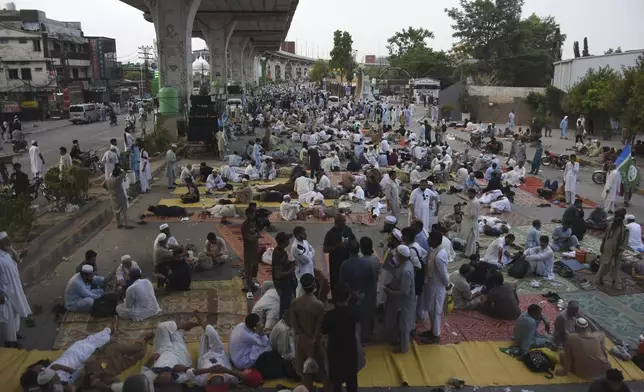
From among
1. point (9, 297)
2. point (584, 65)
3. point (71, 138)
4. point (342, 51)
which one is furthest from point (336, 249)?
point (342, 51)

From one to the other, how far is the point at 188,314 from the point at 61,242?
4.12 m

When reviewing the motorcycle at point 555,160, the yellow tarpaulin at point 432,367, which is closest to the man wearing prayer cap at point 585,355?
the yellow tarpaulin at point 432,367

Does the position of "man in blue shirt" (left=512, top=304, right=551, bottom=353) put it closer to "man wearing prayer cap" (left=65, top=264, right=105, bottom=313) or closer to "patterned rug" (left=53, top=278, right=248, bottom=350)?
"patterned rug" (left=53, top=278, right=248, bottom=350)

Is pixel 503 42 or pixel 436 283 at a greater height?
pixel 503 42

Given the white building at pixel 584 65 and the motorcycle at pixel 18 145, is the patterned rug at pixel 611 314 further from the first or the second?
the motorcycle at pixel 18 145

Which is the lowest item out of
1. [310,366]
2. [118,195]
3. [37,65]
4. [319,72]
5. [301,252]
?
[310,366]

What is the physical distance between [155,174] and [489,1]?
1529 inches

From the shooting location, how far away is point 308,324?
4895mm

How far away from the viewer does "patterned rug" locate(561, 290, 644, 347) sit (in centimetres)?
676

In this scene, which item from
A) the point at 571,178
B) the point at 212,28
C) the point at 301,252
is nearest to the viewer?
the point at 301,252

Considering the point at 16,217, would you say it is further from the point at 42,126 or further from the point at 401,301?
the point at 42,126

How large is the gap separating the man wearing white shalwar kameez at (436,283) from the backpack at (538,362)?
1.03 m

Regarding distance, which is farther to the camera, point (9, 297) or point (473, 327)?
point (473, 327)

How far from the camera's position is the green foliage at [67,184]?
11.6 m
